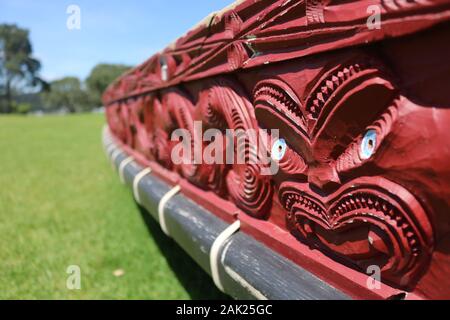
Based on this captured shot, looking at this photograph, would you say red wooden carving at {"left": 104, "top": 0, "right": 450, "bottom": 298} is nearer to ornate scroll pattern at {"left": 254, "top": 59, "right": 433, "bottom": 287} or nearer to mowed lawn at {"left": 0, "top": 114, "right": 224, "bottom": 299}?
ornate scroll pattern at {"left": 254, "top": 59, "right": 433, "bottom": 287}

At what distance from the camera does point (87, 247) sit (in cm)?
295

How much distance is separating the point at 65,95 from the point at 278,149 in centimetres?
6705

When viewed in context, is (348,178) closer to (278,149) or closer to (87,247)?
(278,149)

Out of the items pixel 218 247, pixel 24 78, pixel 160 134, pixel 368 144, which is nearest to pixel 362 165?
pixel 368 144

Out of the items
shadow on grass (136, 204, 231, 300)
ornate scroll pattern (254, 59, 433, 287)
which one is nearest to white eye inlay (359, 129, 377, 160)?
ornate scroll pattern (254, 59, 433, 287)

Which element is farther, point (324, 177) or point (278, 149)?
point (278, 149)

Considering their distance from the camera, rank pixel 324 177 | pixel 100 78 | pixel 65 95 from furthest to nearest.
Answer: pixel 65 95 < pixel 100 78 < pixel 324 177

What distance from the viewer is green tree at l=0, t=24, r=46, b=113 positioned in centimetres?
4997

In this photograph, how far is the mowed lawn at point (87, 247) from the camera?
90.7 inches

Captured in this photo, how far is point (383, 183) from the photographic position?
33.1 inches

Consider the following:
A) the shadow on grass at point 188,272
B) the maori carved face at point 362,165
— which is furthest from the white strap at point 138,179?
the maori carved face at point 362,165

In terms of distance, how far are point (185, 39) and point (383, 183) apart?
1162 mm

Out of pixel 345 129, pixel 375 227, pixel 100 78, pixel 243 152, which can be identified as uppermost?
pixel 100 78

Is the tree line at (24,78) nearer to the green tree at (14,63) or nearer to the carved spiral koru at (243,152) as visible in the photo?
the green tree at (14,63)
